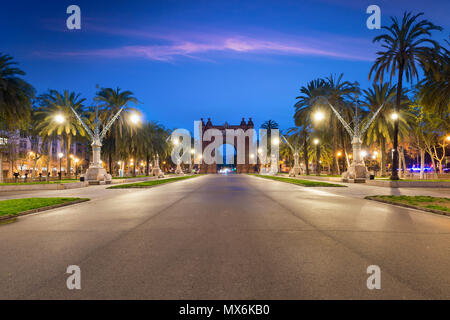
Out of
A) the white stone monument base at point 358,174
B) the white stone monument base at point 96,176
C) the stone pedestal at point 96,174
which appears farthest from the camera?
the white stone monument base at point 358,174

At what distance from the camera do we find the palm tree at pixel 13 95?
79.3 ft

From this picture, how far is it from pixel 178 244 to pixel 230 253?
123 centimetres

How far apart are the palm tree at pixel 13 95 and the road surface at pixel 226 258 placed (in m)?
20.6

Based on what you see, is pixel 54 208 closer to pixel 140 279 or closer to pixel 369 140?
pixel 140 279

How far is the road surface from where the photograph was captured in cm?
364

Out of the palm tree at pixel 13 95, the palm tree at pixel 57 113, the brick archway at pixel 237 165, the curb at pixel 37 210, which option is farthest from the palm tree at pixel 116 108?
the brick archway at pixel 237 165

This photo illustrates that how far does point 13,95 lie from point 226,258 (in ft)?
88.5

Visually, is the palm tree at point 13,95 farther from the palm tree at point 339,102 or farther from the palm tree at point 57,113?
the palm tree at point 339,102

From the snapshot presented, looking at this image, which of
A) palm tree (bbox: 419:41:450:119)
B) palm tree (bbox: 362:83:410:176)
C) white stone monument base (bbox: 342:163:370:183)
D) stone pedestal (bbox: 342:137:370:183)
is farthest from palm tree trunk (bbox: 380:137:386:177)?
palm tree (bbox: 419:41:450:119)

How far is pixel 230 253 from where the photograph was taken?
207 inches

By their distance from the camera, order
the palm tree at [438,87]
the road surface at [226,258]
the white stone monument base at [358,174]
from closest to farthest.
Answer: the road surface at [226,258], the palm tree at [438,87], the white stone monument base at [358,174]

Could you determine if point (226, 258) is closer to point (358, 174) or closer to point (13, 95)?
point (13, 95)

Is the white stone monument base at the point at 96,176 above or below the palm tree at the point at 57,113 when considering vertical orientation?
below

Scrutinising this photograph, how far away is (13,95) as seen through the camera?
24.3 m
